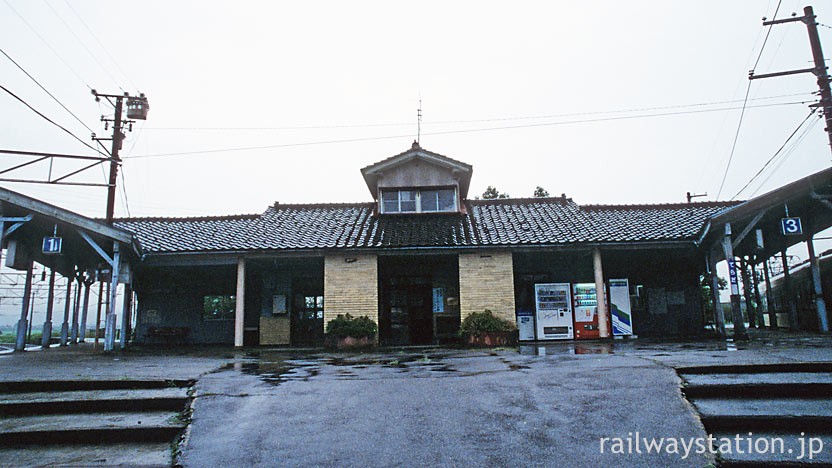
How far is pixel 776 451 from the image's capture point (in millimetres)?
4613

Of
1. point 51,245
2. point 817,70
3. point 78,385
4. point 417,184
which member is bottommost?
point 78,385

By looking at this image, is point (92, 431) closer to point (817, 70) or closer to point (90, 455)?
point (90, 455)

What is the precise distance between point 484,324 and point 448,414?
28.8 ft

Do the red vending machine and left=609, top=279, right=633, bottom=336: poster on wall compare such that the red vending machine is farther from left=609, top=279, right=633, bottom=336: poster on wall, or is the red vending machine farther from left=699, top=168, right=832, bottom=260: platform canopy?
left=699, top=168, right=832, bottom=260: platform canopy

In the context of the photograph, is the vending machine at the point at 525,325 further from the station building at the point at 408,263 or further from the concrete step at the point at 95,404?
the concrete step at the point at 95,404

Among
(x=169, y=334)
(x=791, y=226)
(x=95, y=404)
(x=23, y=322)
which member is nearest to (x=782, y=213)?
(x=791, y=226)

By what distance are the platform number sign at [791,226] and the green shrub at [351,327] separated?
11.2m

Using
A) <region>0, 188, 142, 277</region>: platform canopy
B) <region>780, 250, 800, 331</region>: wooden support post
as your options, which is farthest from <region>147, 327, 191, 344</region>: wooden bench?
<region>780, 250, 800, 331</region>: wooden support post

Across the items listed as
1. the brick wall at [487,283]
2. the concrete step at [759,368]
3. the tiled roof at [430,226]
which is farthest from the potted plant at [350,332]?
the concrete step at [759,368]

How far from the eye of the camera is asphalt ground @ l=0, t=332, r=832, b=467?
Result: 458cm

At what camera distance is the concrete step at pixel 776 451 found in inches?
174

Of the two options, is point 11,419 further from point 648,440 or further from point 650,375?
point 650,375

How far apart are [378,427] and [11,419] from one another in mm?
4406

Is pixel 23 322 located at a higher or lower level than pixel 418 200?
lower
